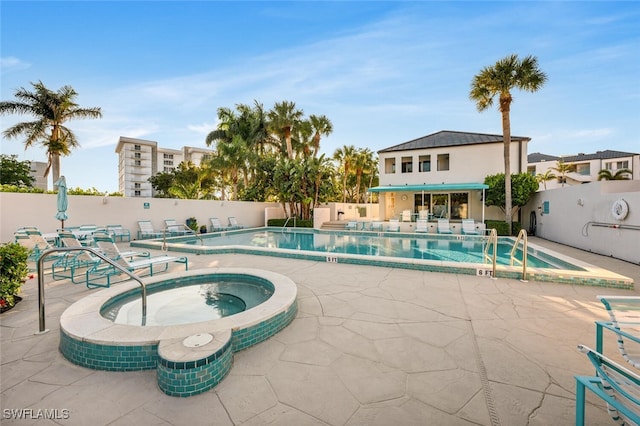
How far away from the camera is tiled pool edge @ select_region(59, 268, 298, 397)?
246 centimetres

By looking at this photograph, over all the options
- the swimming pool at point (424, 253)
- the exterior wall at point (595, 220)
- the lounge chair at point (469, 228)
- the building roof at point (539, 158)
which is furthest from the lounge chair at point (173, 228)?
the building roof at point (539, 158)

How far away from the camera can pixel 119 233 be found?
13781 millimetres

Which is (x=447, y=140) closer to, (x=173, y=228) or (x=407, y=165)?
(x=407, y=165)

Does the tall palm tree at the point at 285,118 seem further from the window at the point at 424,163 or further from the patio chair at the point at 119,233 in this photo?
the patio chair at the point at 119,233

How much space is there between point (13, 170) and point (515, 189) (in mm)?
49591

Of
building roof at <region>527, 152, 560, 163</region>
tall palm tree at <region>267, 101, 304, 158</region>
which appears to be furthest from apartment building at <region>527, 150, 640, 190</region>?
tall palm tree at <region>267, 101, 304, 158</region>

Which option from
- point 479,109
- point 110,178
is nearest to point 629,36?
point 479,109

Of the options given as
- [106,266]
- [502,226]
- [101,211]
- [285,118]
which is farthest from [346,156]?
[106,266]

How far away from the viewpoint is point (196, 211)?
18.5 metres

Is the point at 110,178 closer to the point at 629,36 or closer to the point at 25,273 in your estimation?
the point at 25,273

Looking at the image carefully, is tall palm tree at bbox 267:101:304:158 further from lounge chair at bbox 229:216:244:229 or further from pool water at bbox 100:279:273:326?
pool water at bbox 100:279:273:326

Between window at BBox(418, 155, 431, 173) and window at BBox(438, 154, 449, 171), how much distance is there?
701 mm

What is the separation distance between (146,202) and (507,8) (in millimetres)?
18101

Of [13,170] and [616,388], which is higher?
[13,170]
